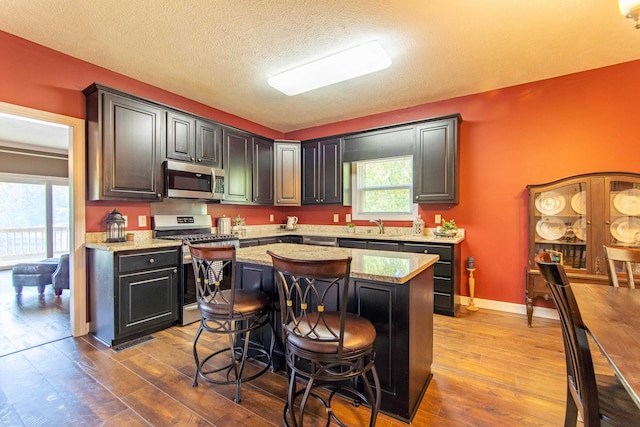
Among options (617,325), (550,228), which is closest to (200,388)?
(617,325)

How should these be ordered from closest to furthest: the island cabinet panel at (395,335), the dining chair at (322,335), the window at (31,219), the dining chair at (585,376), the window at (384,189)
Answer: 1. the dining chair at (585,376)
2. the dining chair at (322,335)
3. the island cabinet panel at (395,335)
4. the window at (384,189)
5. the window at (31,219)

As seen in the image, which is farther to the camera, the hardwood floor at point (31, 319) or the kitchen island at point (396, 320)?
the hardwood floor at point (31, 319)

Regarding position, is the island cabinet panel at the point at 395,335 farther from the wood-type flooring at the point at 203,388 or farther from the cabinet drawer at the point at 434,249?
the cabinet drawer at the point at 434,249

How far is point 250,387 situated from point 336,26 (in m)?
2.84

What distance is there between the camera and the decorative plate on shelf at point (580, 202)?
9.73 feet

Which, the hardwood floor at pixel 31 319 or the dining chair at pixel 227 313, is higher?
the dining chair at pixel 227 313

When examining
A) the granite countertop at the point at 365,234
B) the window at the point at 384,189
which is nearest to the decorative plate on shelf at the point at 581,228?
the granite countertop at the point at 365,234

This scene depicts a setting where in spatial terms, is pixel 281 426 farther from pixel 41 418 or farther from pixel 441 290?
pixel 441 290

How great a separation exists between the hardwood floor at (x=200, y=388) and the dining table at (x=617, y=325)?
30.3 inches

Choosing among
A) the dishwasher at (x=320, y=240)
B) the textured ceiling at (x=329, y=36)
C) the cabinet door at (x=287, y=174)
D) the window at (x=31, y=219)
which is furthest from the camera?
the window at (x=31, y=219)

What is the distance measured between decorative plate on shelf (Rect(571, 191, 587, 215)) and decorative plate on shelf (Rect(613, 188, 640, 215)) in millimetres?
224

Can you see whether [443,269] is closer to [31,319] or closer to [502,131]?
[502,131]

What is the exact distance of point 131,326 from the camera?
2676mm

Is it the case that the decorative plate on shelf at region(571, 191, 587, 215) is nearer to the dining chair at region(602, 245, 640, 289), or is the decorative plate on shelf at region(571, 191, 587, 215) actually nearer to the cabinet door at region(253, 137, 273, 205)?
the dining chair at region(602, 245, 640, 289)
